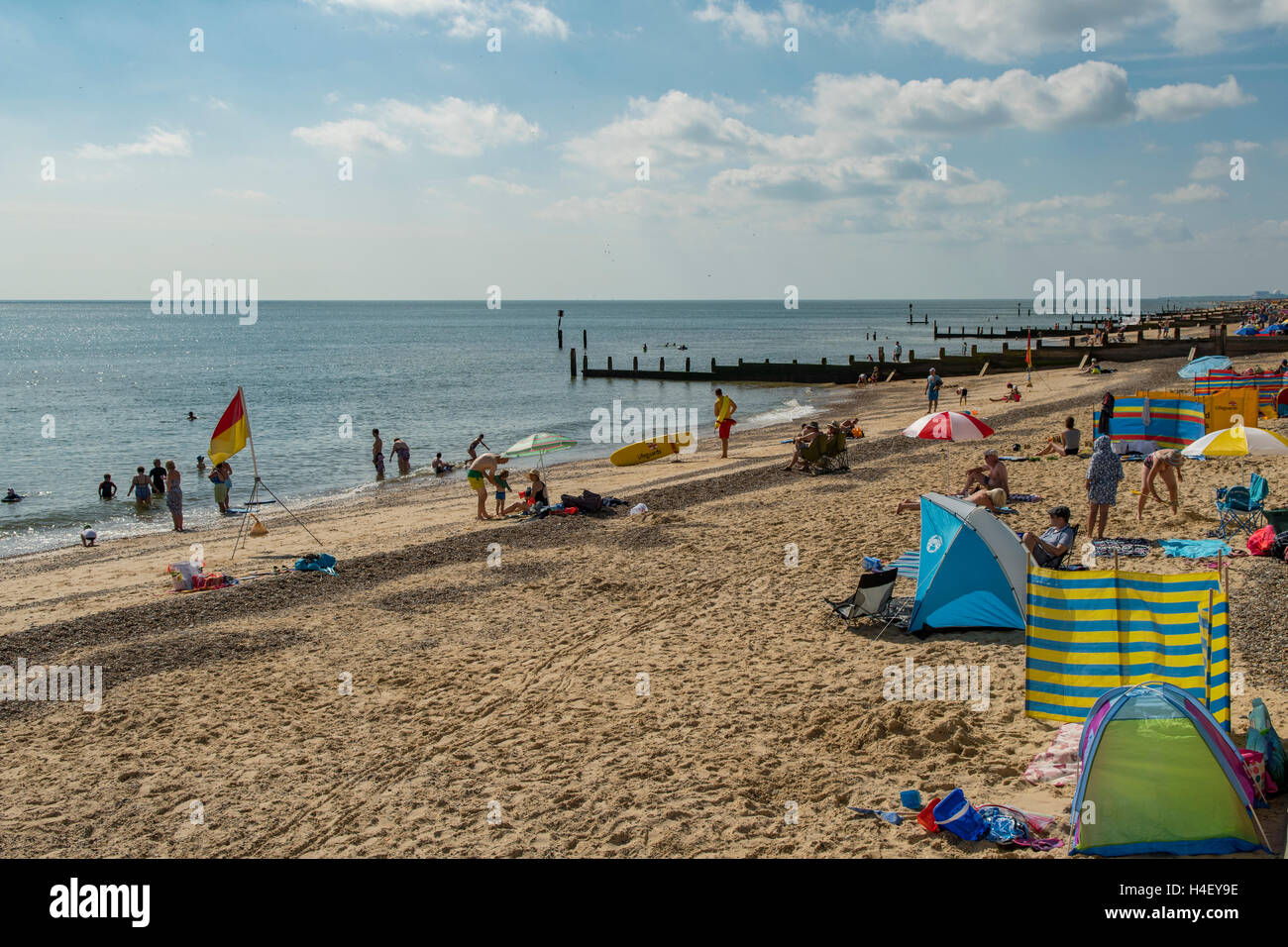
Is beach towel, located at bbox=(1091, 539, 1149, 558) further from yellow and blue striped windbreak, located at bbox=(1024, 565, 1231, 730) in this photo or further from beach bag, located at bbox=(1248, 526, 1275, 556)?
yellow and blue striped windbreak, located at bbox=(1024, 565, 1231, 730)

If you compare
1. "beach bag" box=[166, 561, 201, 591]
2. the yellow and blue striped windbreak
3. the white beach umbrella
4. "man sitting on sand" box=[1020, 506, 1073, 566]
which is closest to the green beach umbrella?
"beach bag" box=[166, 561, 201, 591]

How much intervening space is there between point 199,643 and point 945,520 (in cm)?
787

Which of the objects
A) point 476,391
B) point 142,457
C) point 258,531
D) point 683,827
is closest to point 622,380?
point 476,391

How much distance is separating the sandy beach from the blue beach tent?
0.24 m

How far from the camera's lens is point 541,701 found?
26.4 feet

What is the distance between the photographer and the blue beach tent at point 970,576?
8.77 metres

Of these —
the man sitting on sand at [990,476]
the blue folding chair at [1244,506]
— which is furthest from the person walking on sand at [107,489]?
the blue folding chair at [1244,506]

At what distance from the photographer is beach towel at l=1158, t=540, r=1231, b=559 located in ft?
33.0

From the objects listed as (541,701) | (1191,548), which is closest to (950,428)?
(1191,548)

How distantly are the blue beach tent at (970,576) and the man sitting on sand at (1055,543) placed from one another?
687 mm

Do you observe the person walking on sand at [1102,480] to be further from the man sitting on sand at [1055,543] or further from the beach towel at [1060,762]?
the beach towel at [1060,762]

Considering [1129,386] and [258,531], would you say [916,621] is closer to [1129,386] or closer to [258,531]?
[258,531]

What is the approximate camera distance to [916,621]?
9031 mm

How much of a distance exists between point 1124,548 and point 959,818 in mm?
6352
